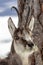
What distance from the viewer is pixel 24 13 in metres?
2.38

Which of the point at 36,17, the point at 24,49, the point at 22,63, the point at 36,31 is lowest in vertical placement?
the point at 22,63

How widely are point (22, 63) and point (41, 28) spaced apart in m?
0.78

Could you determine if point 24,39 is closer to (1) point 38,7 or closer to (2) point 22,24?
(2) point 22,24

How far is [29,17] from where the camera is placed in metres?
2.36

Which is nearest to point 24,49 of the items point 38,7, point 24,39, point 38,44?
point 24,39

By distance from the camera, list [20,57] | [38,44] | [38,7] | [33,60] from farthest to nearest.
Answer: [20,57] < [33,60] < [38,44] < [38,7]

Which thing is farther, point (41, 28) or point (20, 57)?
point (20, 57)

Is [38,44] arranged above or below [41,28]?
below

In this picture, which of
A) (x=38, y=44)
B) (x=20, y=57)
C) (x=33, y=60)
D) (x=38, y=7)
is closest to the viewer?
(x=38, y=7)

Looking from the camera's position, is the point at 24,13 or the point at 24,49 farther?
the point at 24,49

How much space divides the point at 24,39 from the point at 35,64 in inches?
14.8

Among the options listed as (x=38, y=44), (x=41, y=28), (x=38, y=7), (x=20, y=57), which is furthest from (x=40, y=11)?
(x=20, y=57)

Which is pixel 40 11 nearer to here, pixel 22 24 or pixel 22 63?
pixel 22 24

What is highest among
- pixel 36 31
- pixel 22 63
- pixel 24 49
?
pixel 36 31
